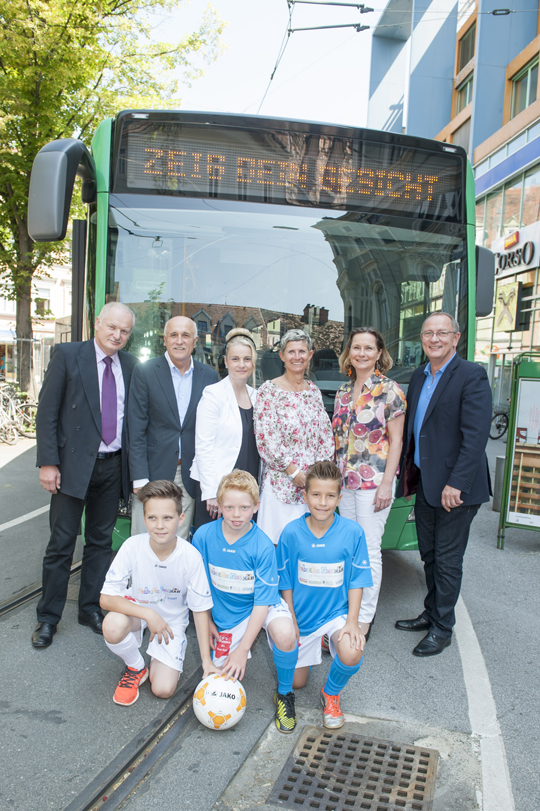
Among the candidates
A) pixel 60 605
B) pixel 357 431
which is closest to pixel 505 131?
pixel 357 431

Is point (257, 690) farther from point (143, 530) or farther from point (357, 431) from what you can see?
point (357, 431)

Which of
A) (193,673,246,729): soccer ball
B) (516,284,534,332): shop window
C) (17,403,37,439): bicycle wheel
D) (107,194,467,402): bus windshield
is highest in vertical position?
(516,284,534,332): shop window

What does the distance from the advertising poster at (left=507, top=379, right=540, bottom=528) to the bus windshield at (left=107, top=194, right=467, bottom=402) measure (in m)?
2.45

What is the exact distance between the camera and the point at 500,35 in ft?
69.4

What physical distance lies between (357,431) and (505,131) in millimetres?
19384

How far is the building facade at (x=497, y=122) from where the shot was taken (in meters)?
17.9

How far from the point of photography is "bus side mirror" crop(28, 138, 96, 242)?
3598mm

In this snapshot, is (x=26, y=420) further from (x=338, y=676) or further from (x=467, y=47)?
(x=467, y=47)

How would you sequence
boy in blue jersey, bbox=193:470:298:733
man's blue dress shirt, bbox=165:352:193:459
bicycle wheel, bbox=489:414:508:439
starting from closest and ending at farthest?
boy in blue jersey, bbox=193:470:298:733
man's blue dress shirt, bbox=165:352:193:459
bicycle wheel, bbox=489:414:508:439

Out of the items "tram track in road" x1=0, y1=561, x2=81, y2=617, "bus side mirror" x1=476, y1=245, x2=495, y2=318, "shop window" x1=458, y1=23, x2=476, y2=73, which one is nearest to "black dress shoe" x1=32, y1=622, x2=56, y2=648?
"tram track in road" x1=0, y1=561, x2=81, y2=617

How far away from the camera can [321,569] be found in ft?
10.3

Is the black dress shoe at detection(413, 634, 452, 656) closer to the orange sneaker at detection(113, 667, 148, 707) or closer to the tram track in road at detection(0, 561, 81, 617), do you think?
the orange sneaker at detection(113, 667, 148, 707)

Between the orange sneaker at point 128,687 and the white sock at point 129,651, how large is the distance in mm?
35

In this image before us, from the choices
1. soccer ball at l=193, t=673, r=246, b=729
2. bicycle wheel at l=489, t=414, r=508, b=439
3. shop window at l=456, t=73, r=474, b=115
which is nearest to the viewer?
soccer ball at l=193, t=673, r=246, b=729
